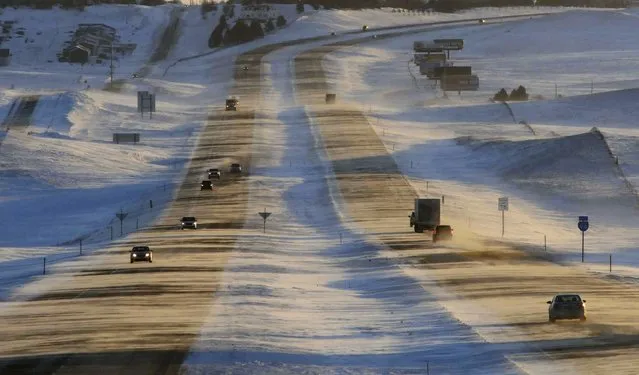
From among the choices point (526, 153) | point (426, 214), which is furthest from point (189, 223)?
point (526, 153)

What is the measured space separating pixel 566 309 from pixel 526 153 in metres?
58.8

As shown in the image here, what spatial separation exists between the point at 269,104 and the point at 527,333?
105505 millimetres

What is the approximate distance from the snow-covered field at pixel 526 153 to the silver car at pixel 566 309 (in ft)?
57.2

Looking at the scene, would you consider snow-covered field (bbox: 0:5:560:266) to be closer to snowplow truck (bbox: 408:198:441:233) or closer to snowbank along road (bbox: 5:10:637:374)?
snowbank along road (bbox: 5:10:637:374)

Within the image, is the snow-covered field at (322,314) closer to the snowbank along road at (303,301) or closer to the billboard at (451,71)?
the snowbank along road at (303,301)

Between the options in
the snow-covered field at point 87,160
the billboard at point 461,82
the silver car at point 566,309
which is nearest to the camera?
the silver car at point 566,309

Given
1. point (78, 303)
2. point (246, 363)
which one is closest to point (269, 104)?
point (78, 303)

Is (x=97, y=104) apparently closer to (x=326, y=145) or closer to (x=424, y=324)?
(x=326, y=145)

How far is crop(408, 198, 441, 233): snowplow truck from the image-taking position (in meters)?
68.0

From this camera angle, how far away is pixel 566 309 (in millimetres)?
40281

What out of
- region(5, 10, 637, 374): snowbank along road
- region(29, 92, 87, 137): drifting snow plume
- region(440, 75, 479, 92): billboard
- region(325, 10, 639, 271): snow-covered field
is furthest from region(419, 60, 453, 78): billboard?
region(5, 10, 637, 374): snowbank along road

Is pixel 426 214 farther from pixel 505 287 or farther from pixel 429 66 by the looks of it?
pixel 429 66

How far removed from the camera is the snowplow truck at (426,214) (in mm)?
68000

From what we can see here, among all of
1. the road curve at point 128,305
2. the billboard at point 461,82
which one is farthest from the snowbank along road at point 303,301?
the billboard at point 461,82
